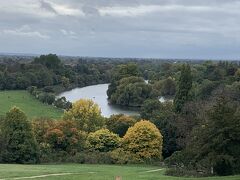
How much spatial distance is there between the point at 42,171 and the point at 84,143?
681 inches

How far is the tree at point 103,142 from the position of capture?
47.6 meters

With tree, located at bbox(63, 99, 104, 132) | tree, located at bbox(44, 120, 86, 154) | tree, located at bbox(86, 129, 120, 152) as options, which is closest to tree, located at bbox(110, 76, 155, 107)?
tree, located at bbox(63, 99, 104, 132)

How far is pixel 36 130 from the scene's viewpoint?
1881 inches

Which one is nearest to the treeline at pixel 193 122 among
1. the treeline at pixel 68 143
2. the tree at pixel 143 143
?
the tree at pixel 143 143

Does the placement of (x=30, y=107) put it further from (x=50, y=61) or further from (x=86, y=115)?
(x=50, y=61)

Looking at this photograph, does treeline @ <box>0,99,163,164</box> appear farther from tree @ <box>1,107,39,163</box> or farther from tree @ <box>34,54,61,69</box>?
tree @ <box>34,54,61,69</box>

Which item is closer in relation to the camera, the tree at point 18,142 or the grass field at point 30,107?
the tree at point 18,142

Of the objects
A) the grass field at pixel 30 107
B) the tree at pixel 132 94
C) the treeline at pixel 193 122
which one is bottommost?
the grass field at pixel 30 107

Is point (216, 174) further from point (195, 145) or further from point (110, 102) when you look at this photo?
point (110, 102)

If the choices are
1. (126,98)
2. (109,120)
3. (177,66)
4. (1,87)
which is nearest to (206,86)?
(126,98)

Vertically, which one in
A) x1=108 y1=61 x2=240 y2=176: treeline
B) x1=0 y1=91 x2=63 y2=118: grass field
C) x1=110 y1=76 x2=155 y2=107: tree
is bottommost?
x1=0 y1=91 x2=63 y2=118: grass field

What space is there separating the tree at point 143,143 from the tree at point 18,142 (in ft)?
28.4

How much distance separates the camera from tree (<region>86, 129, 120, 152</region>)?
4762 cm

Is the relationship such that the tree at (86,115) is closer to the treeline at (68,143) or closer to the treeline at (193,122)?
the treeline at (193,122)
